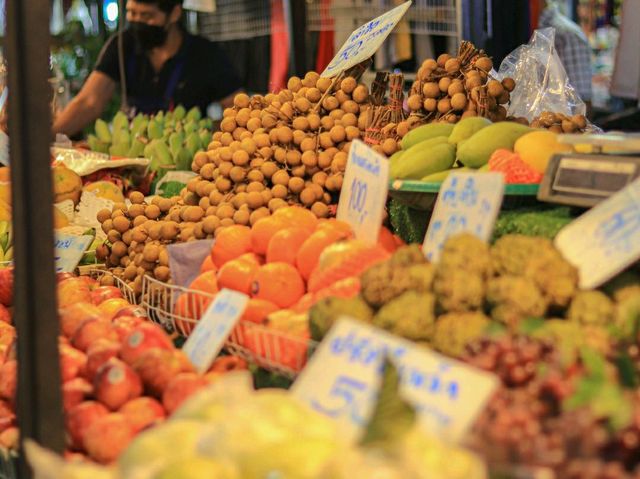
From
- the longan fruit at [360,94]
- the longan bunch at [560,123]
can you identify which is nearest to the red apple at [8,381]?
the longan fruit at [360,94]

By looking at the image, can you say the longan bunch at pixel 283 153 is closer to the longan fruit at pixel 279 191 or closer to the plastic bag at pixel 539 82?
the longan fruit at pixel 279 191

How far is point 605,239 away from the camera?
164 cm

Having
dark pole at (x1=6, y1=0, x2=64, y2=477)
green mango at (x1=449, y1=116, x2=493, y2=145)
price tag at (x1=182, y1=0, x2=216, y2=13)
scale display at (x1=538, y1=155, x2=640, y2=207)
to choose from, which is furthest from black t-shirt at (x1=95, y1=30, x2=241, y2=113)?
dark pole at (x1=6, y1=0, x2=64, y2=477)

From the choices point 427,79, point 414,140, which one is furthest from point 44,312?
point 427,79

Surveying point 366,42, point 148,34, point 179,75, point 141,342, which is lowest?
point 141,342

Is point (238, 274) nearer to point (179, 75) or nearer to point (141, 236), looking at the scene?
point (141, 236)

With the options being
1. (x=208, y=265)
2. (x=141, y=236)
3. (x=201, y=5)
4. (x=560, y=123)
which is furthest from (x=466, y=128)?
(x=201, y=5)

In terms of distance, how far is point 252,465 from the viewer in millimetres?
1128

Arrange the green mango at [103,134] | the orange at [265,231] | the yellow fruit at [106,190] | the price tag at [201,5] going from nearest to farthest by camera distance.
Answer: the orange at [265,231], the yellow fruit at [106,190], the green mango at [103,134], the price tag at [201,5]

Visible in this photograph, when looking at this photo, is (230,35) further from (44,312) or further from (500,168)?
(44,312)

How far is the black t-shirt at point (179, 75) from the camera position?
6301mm

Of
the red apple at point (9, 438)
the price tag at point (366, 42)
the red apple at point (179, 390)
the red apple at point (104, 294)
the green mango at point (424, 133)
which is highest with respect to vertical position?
the price tag at point (366, 42)

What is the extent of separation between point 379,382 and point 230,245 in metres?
1.11

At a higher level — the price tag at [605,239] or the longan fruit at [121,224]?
the price tag at [605,239]
